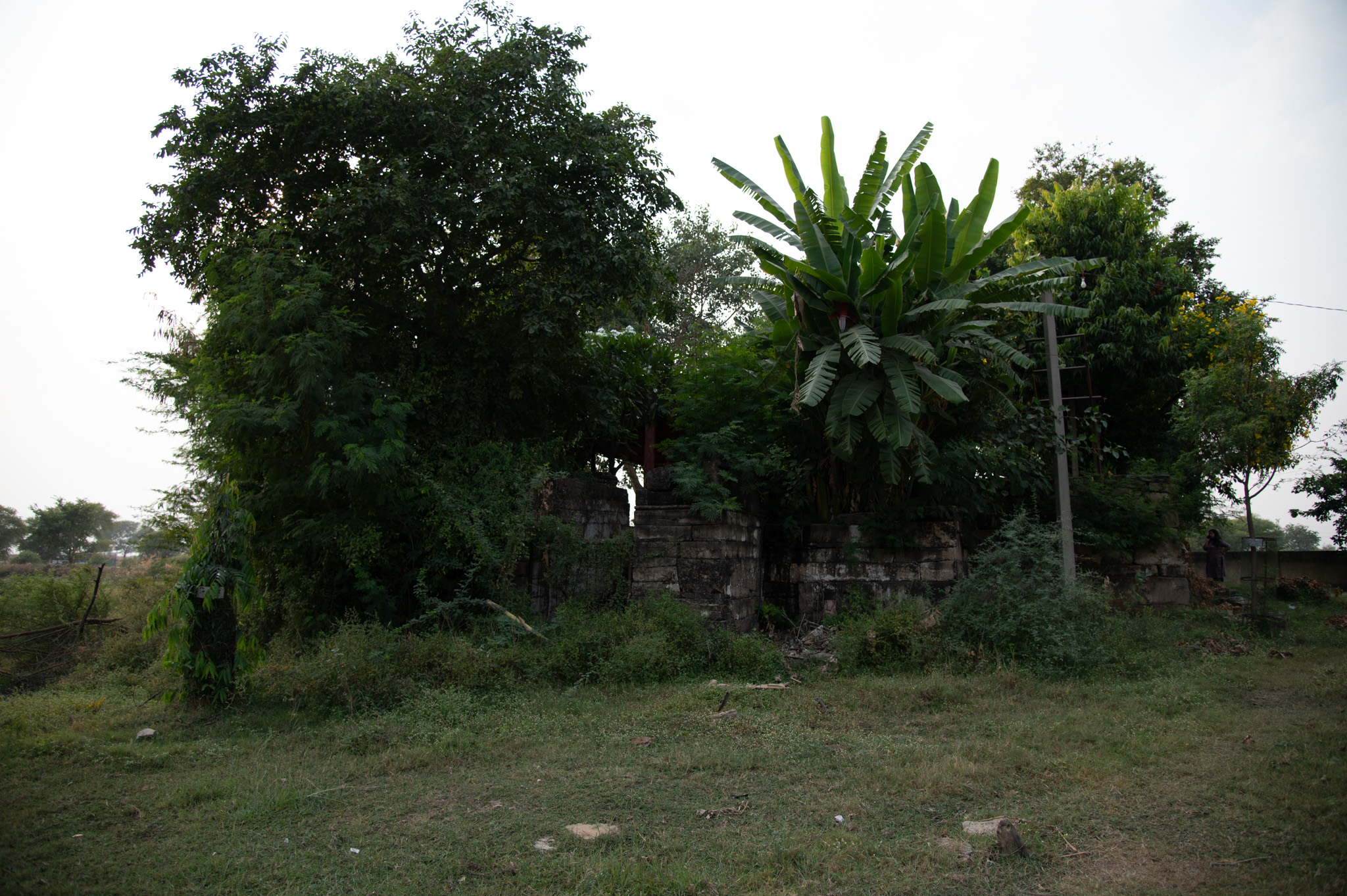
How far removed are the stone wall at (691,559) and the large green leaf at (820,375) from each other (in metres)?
1.65

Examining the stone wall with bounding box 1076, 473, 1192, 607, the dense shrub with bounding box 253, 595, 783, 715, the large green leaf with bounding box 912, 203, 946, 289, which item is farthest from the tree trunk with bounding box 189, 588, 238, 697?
the stone wall with bounding box 1076, 473, 1192, 607

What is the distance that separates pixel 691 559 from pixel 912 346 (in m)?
3.44

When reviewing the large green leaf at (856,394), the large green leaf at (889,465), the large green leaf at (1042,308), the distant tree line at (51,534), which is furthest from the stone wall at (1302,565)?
the distant tree line at (51,534)

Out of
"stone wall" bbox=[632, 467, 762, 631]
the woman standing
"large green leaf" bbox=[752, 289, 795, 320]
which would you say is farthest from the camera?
the woman standing

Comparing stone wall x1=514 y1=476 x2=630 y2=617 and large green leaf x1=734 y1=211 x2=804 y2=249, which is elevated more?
large green leaf x1=734 y1=211 x2=804 y2=249

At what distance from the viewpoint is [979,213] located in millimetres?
9695

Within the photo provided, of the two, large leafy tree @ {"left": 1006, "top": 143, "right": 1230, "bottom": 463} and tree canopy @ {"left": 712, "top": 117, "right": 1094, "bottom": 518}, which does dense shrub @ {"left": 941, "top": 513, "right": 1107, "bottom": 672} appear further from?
large leafy tree @ {"left": 1006, "top": 143, "right": 1230, "bottom": 463}

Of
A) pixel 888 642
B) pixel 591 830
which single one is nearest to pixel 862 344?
pixel 888 642

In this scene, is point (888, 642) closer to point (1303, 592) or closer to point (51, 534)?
point (1303, 592)

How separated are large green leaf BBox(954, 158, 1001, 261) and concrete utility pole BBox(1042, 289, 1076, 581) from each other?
4.33 ft

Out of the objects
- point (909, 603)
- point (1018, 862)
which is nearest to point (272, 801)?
point (1018, 862)

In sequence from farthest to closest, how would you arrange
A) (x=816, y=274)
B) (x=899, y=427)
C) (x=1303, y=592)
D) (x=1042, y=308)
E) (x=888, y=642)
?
(x=1303, y=592)
(x=1042, y=308)
(x=816, y=274)
(x=899, y=427)
(x=888, y=642)

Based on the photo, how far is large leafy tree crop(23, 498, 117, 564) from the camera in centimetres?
2194

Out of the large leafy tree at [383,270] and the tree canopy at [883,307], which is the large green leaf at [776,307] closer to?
the tree canopy at [883,307]
